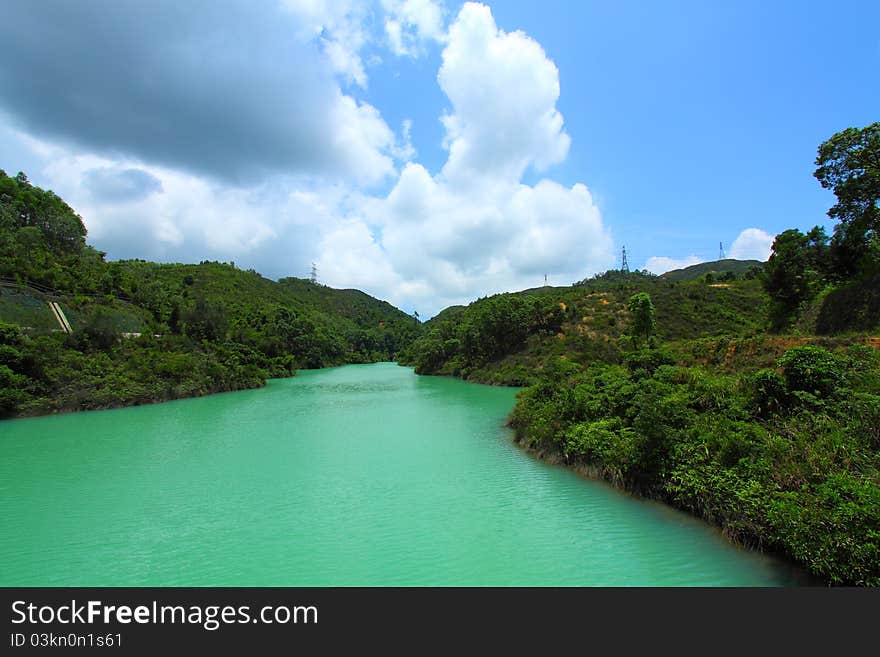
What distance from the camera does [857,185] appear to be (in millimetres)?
21812

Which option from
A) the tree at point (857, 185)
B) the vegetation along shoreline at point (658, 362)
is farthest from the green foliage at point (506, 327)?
the tree at point (857, 185)

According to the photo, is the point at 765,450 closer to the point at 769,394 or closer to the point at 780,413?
the point at 780,413

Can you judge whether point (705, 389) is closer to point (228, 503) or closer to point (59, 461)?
point (228, 503)

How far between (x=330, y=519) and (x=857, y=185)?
28.9 metres

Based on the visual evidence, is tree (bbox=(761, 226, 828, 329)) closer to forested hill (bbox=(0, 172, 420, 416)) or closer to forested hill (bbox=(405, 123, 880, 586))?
forested hill (bbox=(405, 123, 880, 586))

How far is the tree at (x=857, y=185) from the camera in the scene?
2128 centimetres

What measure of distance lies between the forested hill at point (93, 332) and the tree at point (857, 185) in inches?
1831

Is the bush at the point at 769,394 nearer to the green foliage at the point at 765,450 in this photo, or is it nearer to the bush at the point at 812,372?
the green foliage at the point at 765,450

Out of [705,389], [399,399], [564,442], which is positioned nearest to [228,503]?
[564,442]

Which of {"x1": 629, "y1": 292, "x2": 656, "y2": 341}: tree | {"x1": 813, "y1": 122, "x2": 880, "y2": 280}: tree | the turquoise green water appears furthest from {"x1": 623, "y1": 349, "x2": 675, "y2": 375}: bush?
{"x1": 629, "y1": 292, "x2": 656, "y2": 341}: tree

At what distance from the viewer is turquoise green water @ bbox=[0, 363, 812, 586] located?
26.6 ft

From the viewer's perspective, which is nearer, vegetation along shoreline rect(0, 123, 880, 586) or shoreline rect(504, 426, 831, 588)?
shoreline rect(504, 426, 831, 588)

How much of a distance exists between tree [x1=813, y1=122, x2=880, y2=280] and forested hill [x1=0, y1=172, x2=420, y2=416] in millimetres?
46515
